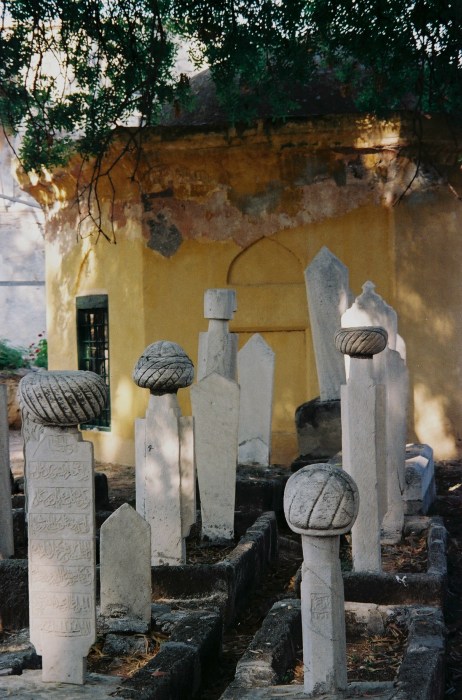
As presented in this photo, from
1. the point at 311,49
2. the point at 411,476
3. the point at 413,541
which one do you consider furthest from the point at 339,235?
the point at 413,541

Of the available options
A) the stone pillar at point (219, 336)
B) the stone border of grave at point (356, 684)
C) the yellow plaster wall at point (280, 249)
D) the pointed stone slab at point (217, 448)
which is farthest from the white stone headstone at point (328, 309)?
the stone border of grave at point (356, 684)

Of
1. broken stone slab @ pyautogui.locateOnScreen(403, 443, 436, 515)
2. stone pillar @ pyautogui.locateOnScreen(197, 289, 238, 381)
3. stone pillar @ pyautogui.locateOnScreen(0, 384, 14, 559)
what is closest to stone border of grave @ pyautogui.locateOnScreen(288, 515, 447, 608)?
broken stone slab @ pyautogui.locateOnScreen(403, 443, 436, 515)

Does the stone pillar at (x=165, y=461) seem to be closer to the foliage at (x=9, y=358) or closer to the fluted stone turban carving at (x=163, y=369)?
the fluted stone turban carving at (x=163, y=369)

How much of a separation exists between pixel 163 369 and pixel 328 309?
437 centimetres

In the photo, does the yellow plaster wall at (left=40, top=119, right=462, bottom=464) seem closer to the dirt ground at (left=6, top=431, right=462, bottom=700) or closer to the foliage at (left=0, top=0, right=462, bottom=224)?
the foliage at (left=0, top=0, right=462, bottom=224)

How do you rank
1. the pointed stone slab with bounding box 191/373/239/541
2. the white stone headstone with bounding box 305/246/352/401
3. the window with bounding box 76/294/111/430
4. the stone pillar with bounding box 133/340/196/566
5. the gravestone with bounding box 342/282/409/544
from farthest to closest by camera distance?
the window with bounding box 76/294/111/430 < the white stone headstone with bounding box 305/246/352/401 < the pointed stone slab with bounding box 191/373/239/541 < the gravestone with bounding box 342/282/409/544 < the stone pillar with bounding box 133/340/196/566

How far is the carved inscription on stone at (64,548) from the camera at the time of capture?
14.0ft

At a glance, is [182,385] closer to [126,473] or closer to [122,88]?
[122,88]

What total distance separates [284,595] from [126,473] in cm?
646

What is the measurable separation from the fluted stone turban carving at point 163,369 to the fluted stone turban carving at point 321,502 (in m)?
2.19

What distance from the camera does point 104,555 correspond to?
16.8ft

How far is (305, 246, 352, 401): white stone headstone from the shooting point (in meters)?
10.0

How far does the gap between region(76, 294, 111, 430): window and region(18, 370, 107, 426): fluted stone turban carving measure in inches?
356

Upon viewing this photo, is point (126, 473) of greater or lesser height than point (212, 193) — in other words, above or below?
below
